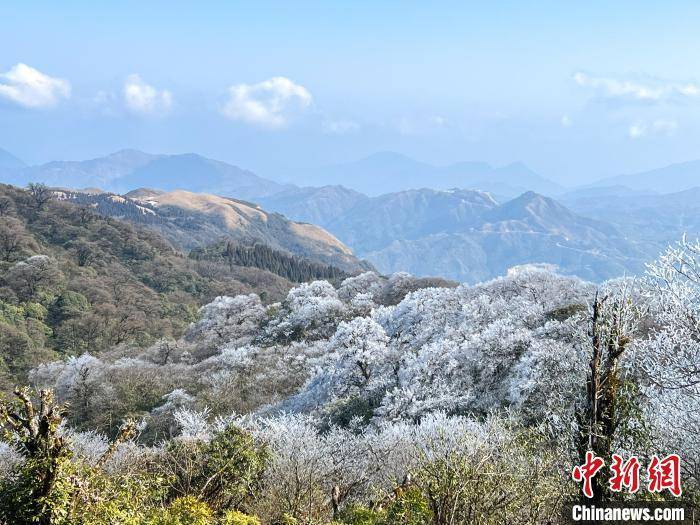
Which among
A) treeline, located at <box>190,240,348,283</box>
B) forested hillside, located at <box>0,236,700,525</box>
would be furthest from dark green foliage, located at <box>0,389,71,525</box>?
treeline, located at <box>190,240,348,283</box>

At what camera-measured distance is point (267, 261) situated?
178 metres

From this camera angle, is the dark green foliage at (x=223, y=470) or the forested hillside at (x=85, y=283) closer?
the dark green foliage at (x=223, y=470)

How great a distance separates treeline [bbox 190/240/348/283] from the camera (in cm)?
17175

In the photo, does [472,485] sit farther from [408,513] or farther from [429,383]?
[429,383]

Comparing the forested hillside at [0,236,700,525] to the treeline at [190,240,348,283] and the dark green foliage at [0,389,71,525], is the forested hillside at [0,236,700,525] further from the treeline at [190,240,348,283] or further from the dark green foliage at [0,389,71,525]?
the treeline at [190,240,348,283]

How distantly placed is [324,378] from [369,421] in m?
9.31

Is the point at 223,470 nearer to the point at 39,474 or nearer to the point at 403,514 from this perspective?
the point at 403,514

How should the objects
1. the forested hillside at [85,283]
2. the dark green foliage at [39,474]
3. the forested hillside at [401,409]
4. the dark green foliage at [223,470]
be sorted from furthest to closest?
the forested hillside at [85,283]
the dark green foliage at [223,470]
the forested hillside at [401,409]
the dark green foliage at [39,474]

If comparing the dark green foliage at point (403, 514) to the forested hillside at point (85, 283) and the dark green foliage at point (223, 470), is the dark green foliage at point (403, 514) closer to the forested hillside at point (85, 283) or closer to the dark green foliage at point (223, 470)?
the dark green foliage at point (223, 470)

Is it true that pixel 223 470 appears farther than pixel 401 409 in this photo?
No

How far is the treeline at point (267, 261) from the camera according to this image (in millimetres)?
171750

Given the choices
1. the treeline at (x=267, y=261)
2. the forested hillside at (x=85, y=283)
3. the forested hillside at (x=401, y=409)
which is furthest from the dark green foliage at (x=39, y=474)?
the treeline at (x=267, y=261)

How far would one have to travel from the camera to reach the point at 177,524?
9.89 metres

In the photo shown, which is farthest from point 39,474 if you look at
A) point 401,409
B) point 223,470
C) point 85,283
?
point 85,283
